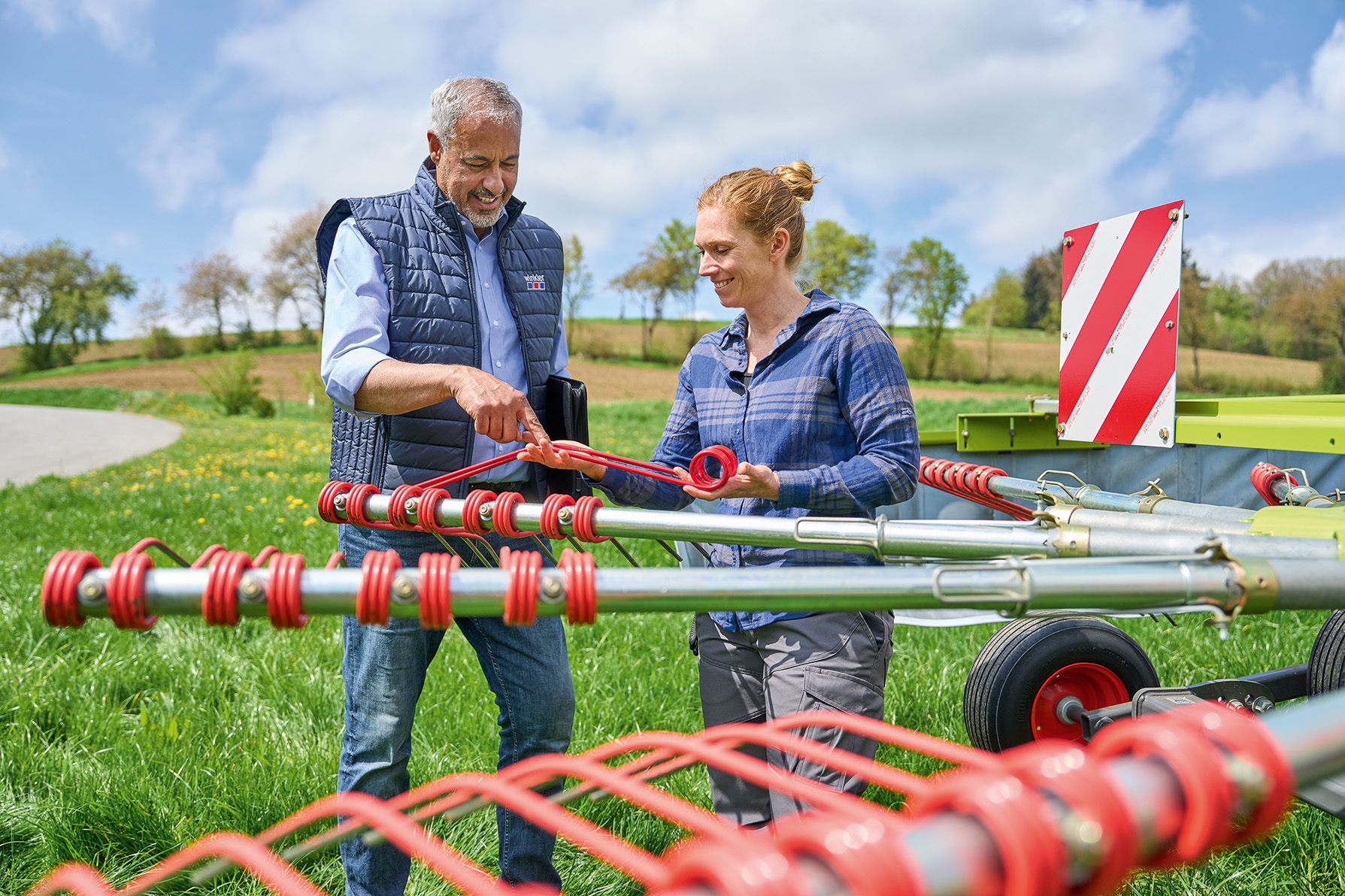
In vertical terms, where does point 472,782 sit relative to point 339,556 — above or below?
below

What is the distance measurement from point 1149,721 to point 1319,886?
251cm

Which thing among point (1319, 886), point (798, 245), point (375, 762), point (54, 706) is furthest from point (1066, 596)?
point (54, 706)

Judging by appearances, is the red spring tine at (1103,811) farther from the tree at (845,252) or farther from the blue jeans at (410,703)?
the tree at (845,252)

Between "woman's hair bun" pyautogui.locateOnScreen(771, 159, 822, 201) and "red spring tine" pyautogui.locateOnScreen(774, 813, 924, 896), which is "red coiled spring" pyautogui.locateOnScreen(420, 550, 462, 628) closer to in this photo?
"red spring tine" pyautogui.locateOnScreen(774, 813, 924, 896)

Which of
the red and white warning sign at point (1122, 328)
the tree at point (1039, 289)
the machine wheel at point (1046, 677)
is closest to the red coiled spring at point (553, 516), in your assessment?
the machine wheel at point (1046, 677)

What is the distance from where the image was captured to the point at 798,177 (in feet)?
8.53

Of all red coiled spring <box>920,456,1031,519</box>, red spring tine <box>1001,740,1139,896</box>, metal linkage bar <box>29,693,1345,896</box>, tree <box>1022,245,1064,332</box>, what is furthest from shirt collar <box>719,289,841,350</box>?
tree <box>1022,245,1064,332</box>

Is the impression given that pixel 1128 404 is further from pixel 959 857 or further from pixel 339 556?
pixel 959 857

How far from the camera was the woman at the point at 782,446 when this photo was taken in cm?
211

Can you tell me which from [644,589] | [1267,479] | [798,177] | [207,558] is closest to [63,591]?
A: [207,558]

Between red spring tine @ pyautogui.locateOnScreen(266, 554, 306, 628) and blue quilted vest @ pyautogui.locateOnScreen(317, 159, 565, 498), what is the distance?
1.31 meters

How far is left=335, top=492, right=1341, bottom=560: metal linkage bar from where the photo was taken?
138 centimetres

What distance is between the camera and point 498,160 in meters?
2.54

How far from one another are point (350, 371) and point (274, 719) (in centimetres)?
189
